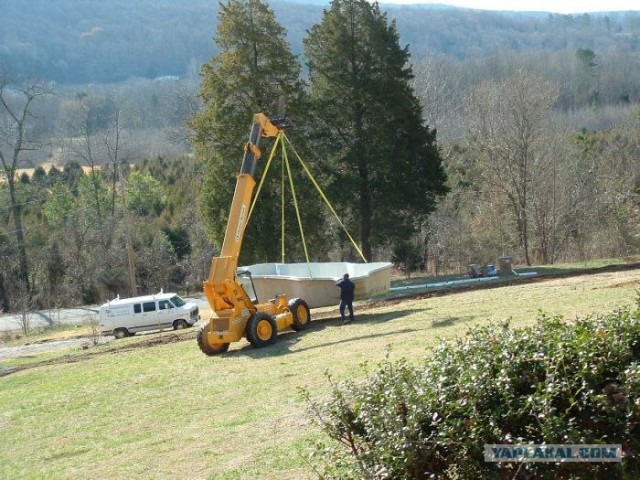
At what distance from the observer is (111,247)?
6219 cm

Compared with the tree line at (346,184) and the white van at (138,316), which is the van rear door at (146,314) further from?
the tree line at (346,184)

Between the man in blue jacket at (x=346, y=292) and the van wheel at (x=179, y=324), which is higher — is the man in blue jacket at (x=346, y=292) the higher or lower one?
the higher one

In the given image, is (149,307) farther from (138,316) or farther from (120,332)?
(120,332)

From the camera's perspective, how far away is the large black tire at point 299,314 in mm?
22516

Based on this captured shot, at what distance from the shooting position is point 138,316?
34719 millimetres

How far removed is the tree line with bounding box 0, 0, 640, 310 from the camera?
38.0 meters

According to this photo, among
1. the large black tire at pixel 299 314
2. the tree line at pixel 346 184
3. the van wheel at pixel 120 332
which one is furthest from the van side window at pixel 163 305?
the large black tire at pixel 299 314

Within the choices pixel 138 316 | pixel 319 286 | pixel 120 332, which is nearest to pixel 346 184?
pixel 138 316

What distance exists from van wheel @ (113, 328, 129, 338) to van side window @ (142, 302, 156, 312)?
117cm

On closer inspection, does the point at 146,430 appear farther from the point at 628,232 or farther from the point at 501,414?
the point at 628,232

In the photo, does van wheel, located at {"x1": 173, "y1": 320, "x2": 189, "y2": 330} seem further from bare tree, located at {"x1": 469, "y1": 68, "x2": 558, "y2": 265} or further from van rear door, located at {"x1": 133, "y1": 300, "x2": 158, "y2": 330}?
bare tree, located at {"x1": 469, "y1": 68, "x2": 558, "y2": 265}

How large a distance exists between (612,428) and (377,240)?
3312 centimetres

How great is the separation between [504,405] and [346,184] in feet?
104

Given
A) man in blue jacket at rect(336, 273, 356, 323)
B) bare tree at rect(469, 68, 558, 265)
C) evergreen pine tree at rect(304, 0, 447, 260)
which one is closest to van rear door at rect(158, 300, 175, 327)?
evergreen pine tree at rect(304, 0, 447, 260)
